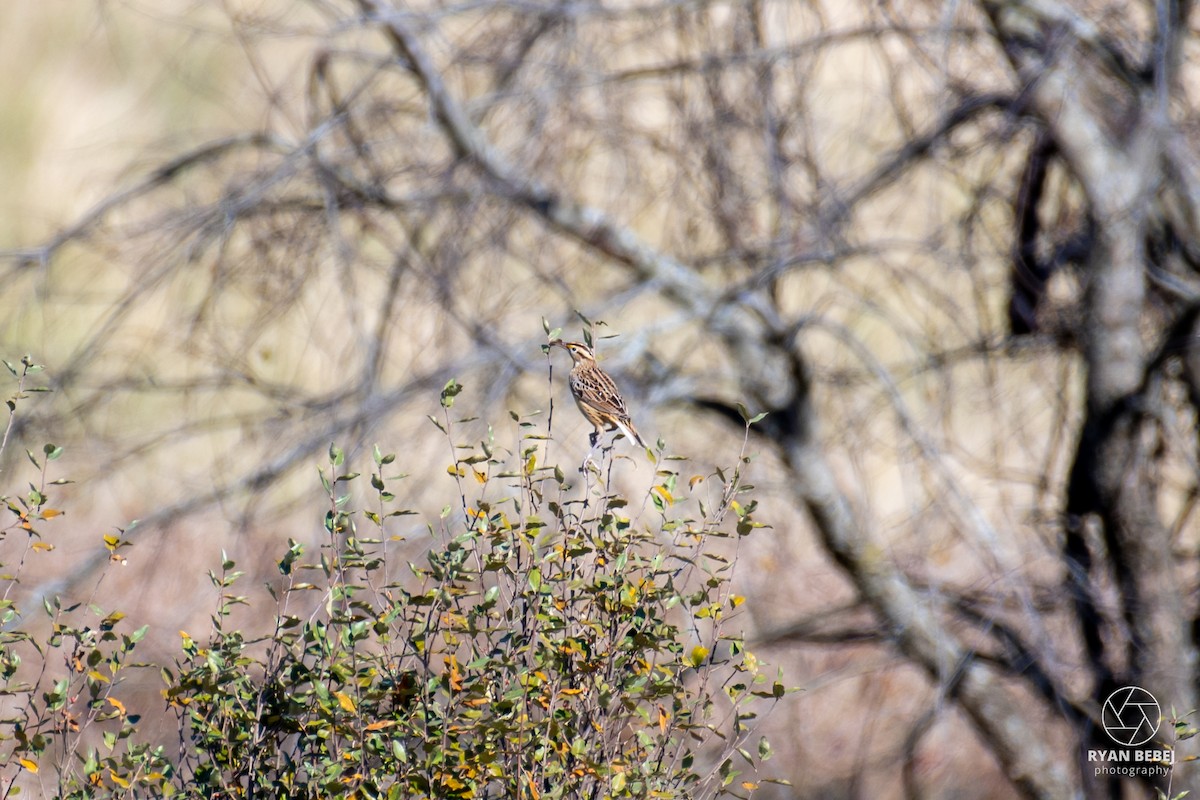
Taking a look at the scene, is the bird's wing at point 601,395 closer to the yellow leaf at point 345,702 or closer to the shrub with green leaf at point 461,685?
the shrub with green leaf at point 461,685

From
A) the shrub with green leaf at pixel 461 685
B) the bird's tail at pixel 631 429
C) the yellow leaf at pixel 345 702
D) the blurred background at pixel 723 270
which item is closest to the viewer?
the yellow leaf at pixel 345 702

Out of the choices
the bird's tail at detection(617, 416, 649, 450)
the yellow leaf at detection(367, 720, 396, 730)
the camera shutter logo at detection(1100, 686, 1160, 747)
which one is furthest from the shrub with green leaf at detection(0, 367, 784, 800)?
the camera shutter logo at detection(1100, 686, 1160, 747)

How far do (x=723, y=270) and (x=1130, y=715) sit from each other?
2343 mm

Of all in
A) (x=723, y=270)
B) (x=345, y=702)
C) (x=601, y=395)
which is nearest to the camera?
(x=345, y=702)

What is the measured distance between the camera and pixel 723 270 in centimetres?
571

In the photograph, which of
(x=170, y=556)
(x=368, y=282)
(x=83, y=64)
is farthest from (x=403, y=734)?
(x=83, y=64)

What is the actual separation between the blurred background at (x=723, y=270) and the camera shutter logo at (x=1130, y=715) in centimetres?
7

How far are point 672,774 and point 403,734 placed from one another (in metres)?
0.55

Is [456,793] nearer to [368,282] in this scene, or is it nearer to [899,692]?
[368,282]

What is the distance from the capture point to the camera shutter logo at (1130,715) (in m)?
5.44

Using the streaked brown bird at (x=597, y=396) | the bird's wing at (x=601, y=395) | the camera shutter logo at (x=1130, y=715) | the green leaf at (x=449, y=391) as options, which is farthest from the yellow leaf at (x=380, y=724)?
the camera shutter logo at (x=1130, y=715)

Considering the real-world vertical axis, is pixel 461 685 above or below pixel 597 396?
below

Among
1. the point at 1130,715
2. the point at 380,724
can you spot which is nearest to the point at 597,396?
the point at 380,724

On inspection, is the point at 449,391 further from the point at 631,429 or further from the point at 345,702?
the point at 631,429
